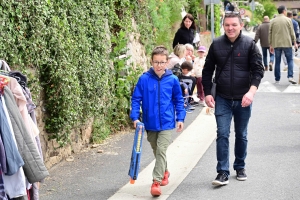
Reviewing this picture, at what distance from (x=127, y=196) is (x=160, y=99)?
113cm

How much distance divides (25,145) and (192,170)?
3488mm

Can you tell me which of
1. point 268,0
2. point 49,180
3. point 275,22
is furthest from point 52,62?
point 268,0

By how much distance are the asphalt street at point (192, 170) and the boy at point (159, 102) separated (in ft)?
1.85

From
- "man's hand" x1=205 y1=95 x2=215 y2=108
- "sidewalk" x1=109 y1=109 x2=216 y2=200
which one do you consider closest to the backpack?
"sidewalk" x1=109 y1=109 x2=216 y2=200

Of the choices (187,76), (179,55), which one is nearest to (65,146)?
(187,76)

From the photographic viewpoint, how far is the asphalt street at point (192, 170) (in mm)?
7301

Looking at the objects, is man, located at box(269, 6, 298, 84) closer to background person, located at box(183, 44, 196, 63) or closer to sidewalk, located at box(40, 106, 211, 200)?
background person, located at box(183, 44, 196, 63)

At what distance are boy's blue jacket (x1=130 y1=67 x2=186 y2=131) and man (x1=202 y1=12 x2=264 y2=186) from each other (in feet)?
1.59

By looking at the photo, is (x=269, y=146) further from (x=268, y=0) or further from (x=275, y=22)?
(x=268, y=0)

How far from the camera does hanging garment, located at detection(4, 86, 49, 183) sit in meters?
5.23

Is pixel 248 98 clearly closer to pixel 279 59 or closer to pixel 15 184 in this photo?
pixel 15 184

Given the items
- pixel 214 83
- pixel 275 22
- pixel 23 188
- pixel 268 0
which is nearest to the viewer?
pixel 23 188

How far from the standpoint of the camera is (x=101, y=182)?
7.83 metres

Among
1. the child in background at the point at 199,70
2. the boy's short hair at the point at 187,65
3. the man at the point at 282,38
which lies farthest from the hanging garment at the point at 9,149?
the man at the point at 282,38
